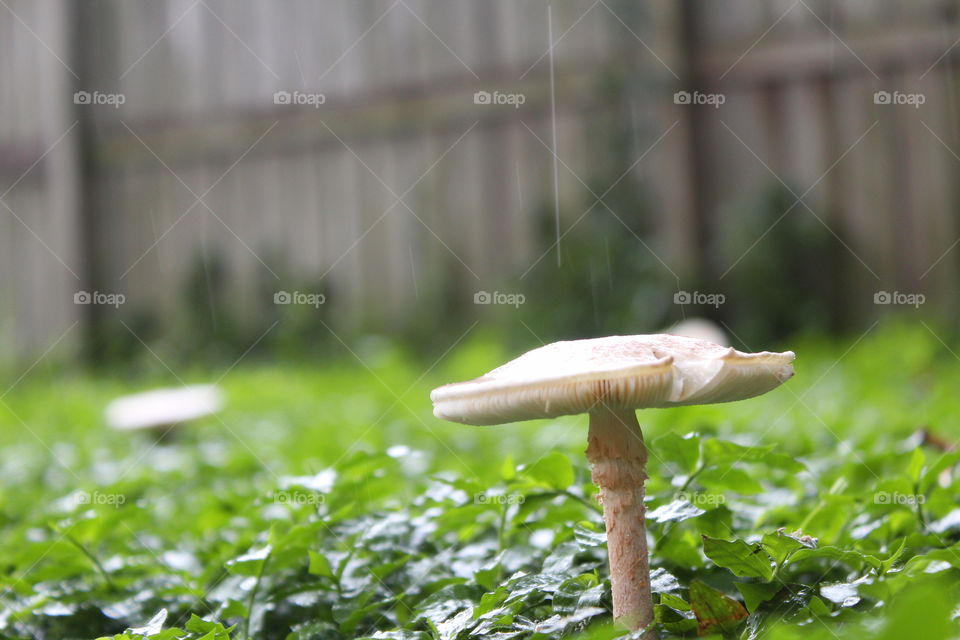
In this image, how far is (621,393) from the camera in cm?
127

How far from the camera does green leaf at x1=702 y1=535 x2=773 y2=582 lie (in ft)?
4.57

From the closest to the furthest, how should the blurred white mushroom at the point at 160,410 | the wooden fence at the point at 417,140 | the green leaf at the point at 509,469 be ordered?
the green leaf at the point at 509,469 < the blurred white mushroom at the point at 160,410 < the wooden fence at the point at 417,140

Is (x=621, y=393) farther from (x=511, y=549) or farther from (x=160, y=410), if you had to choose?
(x=160, y=410)

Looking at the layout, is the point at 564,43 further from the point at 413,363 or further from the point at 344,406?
the point at 344,406

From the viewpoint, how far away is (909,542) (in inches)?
69.8

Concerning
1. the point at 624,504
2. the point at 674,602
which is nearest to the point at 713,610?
the point at 674,602

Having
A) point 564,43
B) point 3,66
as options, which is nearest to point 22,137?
point 3,66

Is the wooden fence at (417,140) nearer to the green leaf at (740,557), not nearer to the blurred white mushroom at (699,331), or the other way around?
the blurred white mushroom at (699,331)

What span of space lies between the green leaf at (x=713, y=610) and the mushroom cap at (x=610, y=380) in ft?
1.03

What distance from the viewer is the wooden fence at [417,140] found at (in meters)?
5.69

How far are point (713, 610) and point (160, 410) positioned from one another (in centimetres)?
386

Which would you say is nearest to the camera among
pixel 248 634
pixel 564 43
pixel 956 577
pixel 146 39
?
pixel 956 577

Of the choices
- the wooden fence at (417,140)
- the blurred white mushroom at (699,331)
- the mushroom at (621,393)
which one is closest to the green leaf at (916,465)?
the mushroom at (621,393)

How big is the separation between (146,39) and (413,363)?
157 inches
